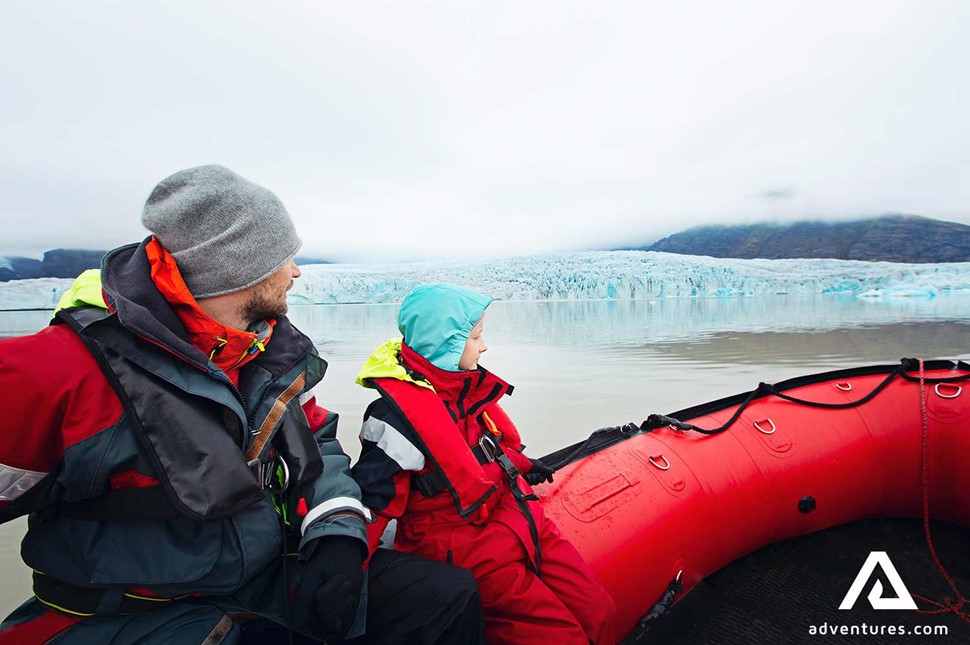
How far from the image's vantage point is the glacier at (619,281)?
2323 centimetres

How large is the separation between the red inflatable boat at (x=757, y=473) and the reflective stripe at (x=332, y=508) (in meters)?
0.69

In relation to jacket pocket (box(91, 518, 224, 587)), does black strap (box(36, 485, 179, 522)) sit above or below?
above

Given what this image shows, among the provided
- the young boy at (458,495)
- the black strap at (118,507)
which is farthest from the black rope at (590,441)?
the black strap at (118,507)

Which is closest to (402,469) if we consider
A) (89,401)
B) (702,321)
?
(89,401)

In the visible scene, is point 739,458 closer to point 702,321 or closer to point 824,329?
point 824,329

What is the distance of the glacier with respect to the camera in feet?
76.2

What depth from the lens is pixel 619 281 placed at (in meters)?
24.4

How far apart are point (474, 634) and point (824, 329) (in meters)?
12.2

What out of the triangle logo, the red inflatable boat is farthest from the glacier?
the triangle logo

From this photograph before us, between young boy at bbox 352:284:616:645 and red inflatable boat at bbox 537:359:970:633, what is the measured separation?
21 cm

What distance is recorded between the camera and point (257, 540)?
1013 millimetres

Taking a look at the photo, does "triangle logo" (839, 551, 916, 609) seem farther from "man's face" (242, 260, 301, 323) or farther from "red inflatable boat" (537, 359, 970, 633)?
"man's face" (242, 260, 301, 323)

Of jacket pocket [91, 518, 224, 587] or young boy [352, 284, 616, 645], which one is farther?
young boy [352, 284, 616, 645]

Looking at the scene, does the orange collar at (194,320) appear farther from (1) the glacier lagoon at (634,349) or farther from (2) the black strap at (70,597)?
(1) the glacier lagoon at (634,349)
